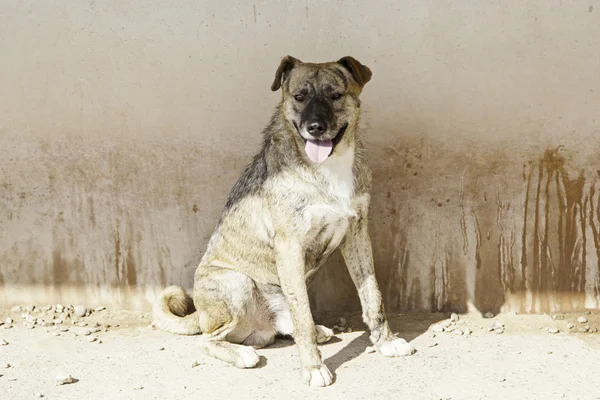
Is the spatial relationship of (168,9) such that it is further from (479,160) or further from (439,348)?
(439,348)

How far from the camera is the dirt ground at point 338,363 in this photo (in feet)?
14.8

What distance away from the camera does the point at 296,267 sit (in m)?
4.77

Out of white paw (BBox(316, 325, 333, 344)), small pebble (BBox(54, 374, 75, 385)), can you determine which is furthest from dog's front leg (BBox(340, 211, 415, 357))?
small pebble (BBox(54, 374, 75, 385))

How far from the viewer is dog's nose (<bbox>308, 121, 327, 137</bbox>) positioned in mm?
4527

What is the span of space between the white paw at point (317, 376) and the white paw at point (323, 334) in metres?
0.57

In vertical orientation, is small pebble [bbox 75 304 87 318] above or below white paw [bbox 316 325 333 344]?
above

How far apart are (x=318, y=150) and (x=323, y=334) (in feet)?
4.48

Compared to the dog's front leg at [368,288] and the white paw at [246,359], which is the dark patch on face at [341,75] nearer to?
the dog's front leg at [368,288]

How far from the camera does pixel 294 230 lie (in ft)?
15.6

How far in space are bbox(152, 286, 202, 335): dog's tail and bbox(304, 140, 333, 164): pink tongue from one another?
148 centimetres

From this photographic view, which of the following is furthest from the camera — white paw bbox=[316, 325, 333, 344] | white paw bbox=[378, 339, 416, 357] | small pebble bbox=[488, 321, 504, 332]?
small pebble bbox=[488, 321, 504, 332]

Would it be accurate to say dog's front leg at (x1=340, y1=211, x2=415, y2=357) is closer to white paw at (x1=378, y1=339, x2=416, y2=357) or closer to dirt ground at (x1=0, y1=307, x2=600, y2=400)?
white paw at (x1=378, y1=339, x2=416, y2=357)

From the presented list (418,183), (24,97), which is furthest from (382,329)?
(24,97)

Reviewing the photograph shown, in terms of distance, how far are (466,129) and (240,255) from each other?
6.12 ft
